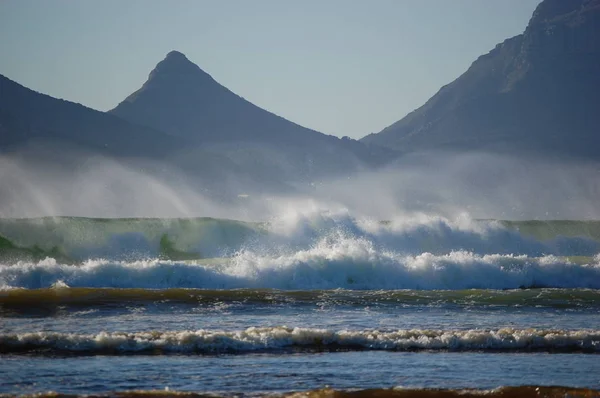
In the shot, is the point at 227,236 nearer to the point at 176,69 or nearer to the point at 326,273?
the point at 326,273

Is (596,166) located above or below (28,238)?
above

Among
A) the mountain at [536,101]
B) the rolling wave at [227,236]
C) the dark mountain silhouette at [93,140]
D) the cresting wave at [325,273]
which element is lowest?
the cresting wave at [325,273]

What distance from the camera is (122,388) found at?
40.5 feet

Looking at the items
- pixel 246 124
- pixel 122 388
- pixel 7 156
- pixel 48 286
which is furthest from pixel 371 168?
pixel 122 388

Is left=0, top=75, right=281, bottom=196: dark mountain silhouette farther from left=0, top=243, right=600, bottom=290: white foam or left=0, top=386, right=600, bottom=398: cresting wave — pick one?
left=0, top=386, right=600, bottom=398: cresting wave

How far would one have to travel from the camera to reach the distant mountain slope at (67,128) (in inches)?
3666

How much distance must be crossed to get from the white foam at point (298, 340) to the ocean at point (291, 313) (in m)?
0.03

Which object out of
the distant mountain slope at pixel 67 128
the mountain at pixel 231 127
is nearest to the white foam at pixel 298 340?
the distant mountain slope at pixel 67 128

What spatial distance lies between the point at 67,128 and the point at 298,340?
91586mm

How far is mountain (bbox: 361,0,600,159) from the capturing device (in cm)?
14425

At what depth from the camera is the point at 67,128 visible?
103125 mm

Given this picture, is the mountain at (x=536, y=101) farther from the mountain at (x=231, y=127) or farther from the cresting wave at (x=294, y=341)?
the cresting wave at (x=294, y=341)

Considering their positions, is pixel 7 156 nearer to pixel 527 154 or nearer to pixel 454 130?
pixel 527 154

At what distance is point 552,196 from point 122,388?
86013mm
